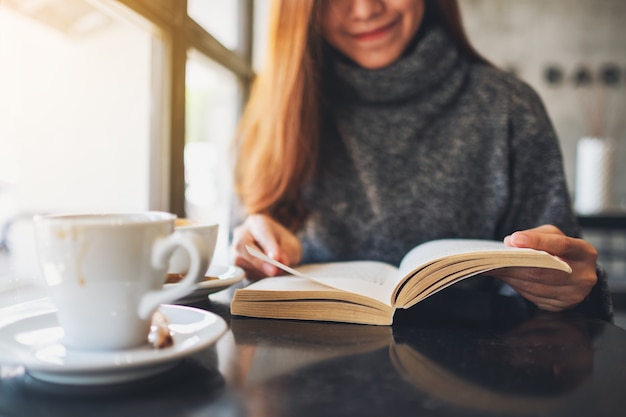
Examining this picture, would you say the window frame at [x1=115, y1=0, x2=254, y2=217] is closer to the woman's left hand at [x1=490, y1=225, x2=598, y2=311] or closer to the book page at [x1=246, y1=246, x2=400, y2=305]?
the book page at [x1=246, y1=246, x2=400, y2=305]

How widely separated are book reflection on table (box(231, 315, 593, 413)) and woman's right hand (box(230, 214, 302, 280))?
0.22m

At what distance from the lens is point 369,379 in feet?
1.36

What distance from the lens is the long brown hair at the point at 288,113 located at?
1158 mm

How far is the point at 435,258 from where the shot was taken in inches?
23.0

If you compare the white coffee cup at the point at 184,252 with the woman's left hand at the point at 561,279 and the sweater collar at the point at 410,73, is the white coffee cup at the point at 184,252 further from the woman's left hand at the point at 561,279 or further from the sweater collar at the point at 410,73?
the sweater collar at the point at 410,73

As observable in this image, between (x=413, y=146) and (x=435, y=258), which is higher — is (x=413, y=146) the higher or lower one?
the higher one

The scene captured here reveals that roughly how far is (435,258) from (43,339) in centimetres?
38

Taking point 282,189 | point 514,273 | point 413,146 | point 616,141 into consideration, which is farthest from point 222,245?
point 616,141

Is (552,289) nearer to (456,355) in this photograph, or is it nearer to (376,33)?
(456,355)

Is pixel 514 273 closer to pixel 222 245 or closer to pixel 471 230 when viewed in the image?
pixel 471 230

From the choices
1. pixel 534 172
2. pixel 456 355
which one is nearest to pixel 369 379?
pixel 456 355

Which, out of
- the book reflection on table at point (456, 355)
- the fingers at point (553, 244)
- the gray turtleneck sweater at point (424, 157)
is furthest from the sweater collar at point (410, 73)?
the book reflection on table at point (456, 355)

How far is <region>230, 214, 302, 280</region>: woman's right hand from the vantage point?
2.66 feet

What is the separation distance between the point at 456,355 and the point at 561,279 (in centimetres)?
26
